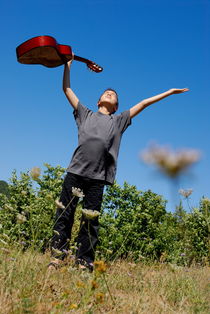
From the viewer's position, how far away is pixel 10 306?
195 cm

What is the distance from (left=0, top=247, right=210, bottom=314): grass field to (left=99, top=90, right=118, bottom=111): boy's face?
5.98ft

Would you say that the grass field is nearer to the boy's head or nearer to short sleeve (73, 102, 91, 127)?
short sleeve (73, 102, 91, 127)

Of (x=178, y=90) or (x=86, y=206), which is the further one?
(x=178, y=90)

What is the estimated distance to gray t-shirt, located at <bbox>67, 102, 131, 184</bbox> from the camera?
3580 mm

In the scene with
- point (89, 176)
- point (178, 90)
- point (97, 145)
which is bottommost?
point (89, 176)

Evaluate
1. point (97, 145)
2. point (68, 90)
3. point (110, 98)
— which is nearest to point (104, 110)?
point (110, 98)

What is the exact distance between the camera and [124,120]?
3965mm

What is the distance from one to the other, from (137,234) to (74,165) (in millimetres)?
2793

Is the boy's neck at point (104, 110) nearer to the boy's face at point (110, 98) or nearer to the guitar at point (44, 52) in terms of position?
the boy's face at point (110, 98)

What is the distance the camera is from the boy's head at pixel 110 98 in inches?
158

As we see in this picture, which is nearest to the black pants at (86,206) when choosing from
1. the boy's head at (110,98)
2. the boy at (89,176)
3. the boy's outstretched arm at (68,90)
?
the boy at (89,176)

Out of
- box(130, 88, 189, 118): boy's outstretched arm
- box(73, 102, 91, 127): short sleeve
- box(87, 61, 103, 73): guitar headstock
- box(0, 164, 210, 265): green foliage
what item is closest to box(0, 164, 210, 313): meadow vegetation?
box(0, 164, 210, 265): green foliage

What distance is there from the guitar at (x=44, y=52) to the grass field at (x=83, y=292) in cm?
226

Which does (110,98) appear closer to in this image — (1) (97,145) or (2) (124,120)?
(2) (124,120)
